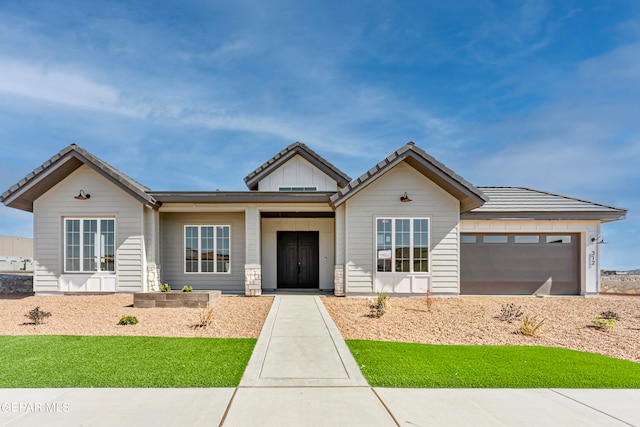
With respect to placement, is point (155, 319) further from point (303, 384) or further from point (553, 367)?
point (553, 367)

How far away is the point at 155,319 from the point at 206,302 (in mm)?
1707

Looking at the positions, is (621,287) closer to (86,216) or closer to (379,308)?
(379,308)

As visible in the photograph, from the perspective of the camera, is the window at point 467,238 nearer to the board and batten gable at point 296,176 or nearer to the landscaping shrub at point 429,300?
the landscaping shrub at point 429,300

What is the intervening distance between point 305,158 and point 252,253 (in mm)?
4993

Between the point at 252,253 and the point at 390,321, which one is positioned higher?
the point at 252,253

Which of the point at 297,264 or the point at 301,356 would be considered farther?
the point at 297,264

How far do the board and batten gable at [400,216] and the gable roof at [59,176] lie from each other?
285 inches

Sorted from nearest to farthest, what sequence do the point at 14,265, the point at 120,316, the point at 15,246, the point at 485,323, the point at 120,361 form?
1. the point at 120,361
2. the point at 485,323
3. the point at 120,316
4. the point at 14,265
5. the point at 15,246

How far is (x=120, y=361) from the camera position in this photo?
19.3ft

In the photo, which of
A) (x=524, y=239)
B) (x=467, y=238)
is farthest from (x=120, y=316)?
(x=524, y=239)

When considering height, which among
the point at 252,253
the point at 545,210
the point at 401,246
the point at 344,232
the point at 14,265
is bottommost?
the point at 14,265

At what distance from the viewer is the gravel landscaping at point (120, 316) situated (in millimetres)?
8062
